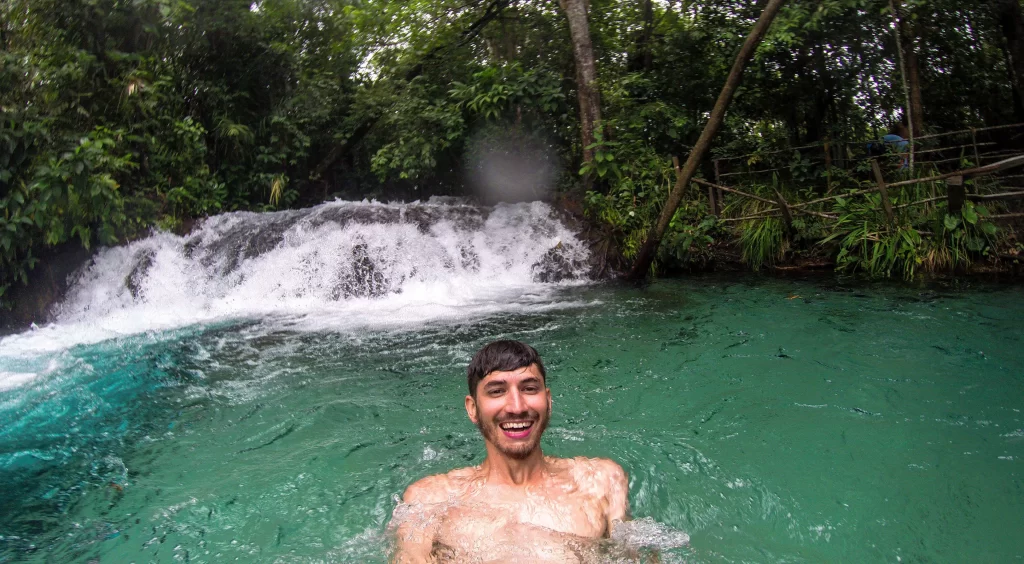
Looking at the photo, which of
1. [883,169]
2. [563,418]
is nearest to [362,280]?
[563,418]

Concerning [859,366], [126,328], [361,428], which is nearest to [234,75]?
[126,328]

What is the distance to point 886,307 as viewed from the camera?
7.96 metres

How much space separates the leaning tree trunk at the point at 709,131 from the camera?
8.39 meters

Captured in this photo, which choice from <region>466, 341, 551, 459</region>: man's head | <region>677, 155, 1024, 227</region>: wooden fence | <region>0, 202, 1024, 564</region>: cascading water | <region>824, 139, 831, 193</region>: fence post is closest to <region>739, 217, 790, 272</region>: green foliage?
<region>677, 155, 1024, 227</region>: wooden fence

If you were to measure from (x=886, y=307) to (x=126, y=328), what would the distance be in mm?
9219

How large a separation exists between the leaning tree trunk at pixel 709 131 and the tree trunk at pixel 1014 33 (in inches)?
194

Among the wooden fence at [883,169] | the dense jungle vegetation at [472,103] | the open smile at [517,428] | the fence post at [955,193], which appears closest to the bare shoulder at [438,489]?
the open smile at [517,428]

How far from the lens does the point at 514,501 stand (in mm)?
3088

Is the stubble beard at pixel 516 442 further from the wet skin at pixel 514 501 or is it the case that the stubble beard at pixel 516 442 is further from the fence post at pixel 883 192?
the fence post at pixel 883 192

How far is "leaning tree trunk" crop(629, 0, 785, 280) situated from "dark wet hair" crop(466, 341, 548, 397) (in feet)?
21.9

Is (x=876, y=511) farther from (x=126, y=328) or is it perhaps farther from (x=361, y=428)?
(x=126, y=328)

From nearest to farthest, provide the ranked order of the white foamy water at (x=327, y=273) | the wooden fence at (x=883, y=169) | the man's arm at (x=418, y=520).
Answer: the man's arm at (x=418, y=520), the white foamy water at (x=327, y=273), the wooden fence at (x=883, y=169)

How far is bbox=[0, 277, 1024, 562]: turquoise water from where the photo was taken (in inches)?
140

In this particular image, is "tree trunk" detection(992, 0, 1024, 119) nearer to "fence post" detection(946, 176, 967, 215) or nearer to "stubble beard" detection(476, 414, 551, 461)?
"fence post" detection(946, 176, 967, 215)
